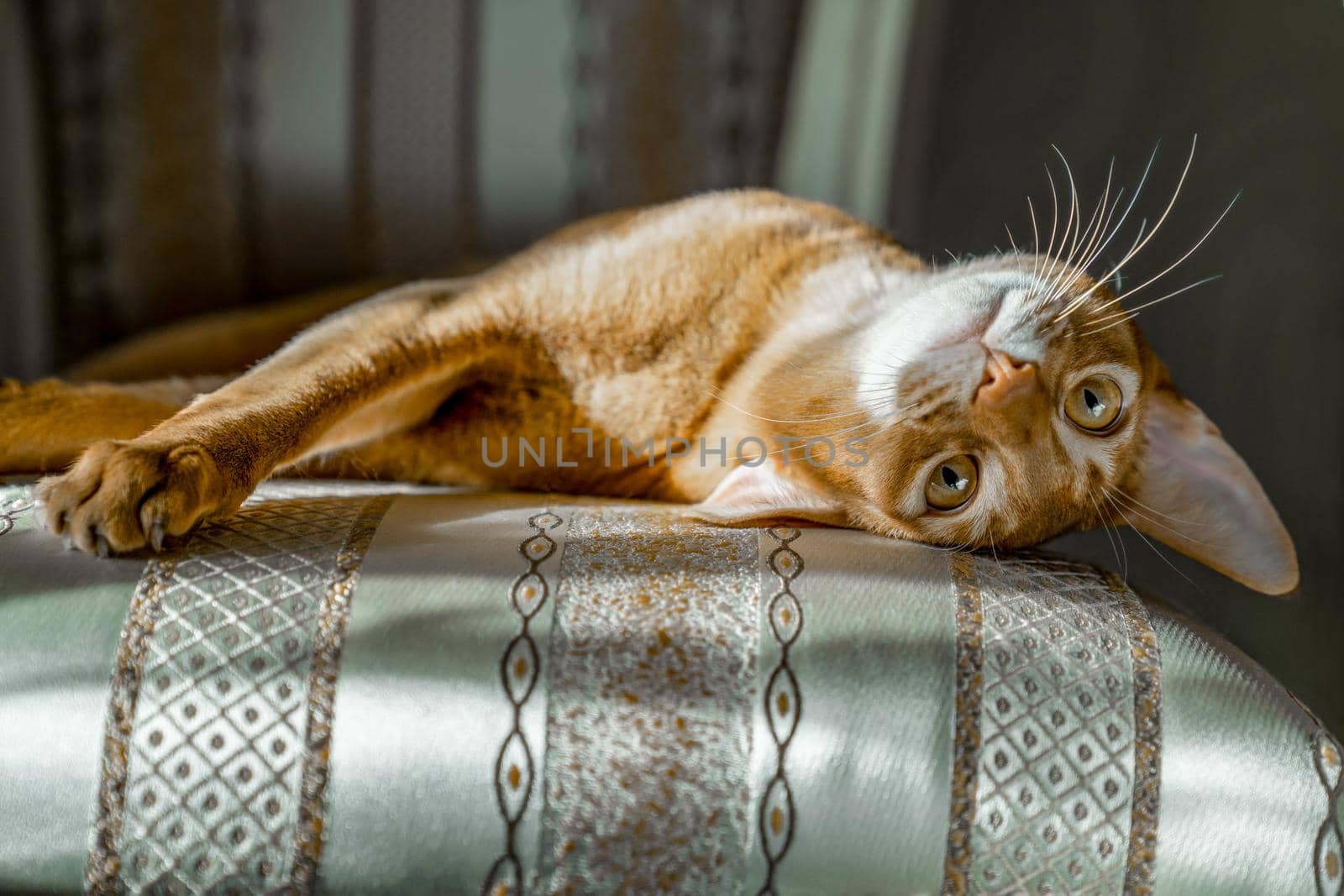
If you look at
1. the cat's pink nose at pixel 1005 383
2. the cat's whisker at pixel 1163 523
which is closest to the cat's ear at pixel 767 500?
the cat's pink nose at pixel 1005 383

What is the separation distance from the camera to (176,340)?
1.71m

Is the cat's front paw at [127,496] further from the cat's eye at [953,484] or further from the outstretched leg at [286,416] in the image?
the cat's eye at [953,484]

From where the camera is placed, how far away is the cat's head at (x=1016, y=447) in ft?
3.39

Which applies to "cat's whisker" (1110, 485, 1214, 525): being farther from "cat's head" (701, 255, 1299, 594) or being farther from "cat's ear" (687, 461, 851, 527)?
"cat's ear" (687, 461, 851, 527)

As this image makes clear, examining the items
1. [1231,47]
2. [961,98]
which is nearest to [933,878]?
[1231,47]

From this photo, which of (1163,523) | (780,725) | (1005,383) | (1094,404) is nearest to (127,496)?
(780,725)

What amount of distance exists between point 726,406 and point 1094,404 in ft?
1.36

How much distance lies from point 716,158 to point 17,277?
126 centimetres

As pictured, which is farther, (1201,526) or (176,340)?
(176,340)

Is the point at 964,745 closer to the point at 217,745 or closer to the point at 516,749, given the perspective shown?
the point at 516,749

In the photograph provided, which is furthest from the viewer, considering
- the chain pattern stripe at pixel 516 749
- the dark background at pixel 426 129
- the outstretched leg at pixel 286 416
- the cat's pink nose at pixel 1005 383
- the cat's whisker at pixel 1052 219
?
the dark background at pixel 426 129

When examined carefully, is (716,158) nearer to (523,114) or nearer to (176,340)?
(523,114)

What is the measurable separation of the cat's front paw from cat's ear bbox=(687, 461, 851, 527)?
1.55 ft

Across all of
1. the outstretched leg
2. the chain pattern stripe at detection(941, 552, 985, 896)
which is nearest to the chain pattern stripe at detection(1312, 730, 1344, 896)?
the chain pattern stripe at detection(941, 552, 985, 896)
